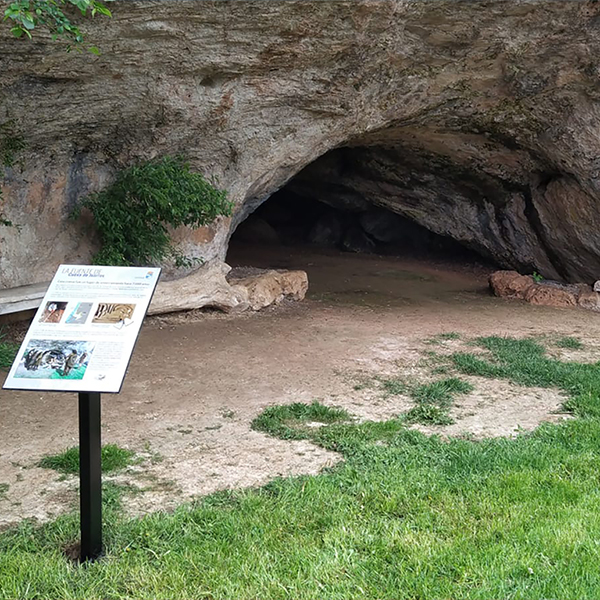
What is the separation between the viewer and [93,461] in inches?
100

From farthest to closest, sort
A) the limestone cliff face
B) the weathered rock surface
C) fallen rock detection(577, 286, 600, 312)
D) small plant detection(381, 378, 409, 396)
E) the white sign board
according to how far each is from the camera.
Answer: the weathered rock surface → fallen rock detection(577, 286, 600, 312) → the limestone cliff face → small plant detection(381, 378, 409, 396) → the white sign board

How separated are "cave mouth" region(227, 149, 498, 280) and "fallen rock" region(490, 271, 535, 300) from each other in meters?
2.29

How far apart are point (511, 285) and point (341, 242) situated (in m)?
7.07

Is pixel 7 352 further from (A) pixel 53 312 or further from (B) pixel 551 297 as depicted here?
(B) pixel 551 297

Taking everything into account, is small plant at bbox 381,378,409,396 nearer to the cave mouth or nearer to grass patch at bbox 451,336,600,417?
grass patch at bbox 451,336,600,417

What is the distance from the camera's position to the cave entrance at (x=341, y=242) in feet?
40.1

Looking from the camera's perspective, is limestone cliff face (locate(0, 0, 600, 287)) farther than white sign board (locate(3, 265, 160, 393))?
Yes

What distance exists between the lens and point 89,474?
253 cm

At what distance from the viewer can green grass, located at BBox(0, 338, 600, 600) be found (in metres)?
2.39

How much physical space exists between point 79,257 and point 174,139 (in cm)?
176

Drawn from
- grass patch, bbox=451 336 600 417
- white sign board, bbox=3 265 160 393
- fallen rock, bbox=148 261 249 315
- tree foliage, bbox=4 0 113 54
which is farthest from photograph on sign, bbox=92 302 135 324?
fallen rock, bbox=148 261 249 315

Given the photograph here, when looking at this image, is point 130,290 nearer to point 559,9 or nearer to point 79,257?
point 79,257

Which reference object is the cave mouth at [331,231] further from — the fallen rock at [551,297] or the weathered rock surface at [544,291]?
the fallen rock at [551,297]

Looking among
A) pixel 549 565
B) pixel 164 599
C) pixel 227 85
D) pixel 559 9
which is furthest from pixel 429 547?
pixel 559 9
